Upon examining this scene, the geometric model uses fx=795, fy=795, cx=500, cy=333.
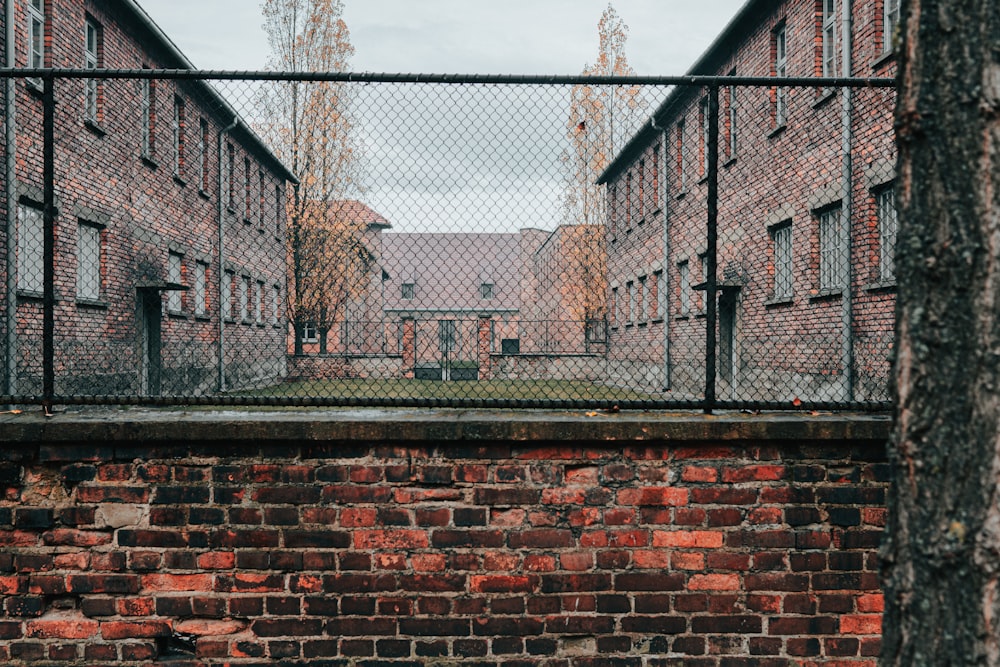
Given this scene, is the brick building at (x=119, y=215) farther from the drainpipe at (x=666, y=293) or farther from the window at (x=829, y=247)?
the window at (x=829, y=247)

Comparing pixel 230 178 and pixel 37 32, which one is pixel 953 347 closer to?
pixel 37 32

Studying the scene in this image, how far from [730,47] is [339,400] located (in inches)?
632

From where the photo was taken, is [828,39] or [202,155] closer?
[828,39]

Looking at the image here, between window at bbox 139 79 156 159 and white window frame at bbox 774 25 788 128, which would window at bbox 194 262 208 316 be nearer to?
window at bbox 139 79 156 159

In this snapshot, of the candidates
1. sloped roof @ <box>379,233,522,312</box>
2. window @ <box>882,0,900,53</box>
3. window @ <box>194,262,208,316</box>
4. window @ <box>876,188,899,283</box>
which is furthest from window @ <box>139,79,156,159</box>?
window @ <box>876,188,899,283</box>

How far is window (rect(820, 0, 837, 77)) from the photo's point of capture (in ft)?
43.3

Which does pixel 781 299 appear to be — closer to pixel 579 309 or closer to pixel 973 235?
pixel 579 309

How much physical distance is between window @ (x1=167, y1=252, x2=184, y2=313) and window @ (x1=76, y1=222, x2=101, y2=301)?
10.4 feet

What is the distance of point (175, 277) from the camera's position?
1875 cm

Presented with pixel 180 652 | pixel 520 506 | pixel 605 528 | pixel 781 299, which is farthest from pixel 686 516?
pixel 781 299

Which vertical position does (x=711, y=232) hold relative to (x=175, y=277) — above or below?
below

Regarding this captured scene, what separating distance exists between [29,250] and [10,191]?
1782 mm

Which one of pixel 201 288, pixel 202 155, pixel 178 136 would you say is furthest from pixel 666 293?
pixel 201 288

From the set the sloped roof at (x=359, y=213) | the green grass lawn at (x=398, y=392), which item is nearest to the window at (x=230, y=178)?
the sloped roof at (x=359, y=213)
